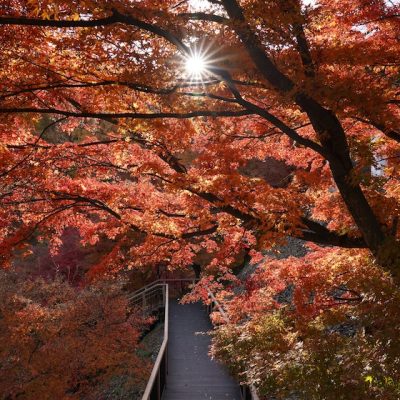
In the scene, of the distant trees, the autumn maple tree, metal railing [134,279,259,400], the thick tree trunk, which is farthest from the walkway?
the thick tree trunk

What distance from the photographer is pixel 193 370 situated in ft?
33.3

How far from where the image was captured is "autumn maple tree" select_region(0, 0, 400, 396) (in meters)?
4.65

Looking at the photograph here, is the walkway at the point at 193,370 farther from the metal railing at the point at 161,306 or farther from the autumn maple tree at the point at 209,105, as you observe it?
the autumn maple tree at the point at 209,105

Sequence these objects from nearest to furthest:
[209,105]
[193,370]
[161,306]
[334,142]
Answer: [334,142], [209,105], [193,370], [161,306]

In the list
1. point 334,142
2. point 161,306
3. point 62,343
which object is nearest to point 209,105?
point 334,142

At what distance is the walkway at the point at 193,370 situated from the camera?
8.26 metres

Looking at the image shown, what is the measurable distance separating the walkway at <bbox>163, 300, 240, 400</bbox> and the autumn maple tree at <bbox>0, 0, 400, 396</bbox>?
3.29 m

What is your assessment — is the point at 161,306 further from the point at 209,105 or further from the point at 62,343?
the point at 209,105

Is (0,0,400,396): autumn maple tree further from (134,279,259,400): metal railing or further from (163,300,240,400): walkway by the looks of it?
(163,300,240,400): walkway

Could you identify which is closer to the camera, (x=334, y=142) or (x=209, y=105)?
(x=334, y=142)

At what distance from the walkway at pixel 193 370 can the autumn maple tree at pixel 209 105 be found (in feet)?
10.8

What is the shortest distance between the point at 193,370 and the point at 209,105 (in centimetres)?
738

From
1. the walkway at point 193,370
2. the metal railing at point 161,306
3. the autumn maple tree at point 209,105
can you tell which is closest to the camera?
the autumn maple tree at point 209,105

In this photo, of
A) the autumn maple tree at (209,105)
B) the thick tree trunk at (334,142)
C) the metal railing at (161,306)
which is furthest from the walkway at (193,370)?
the thick tree trunk at (334,142)
